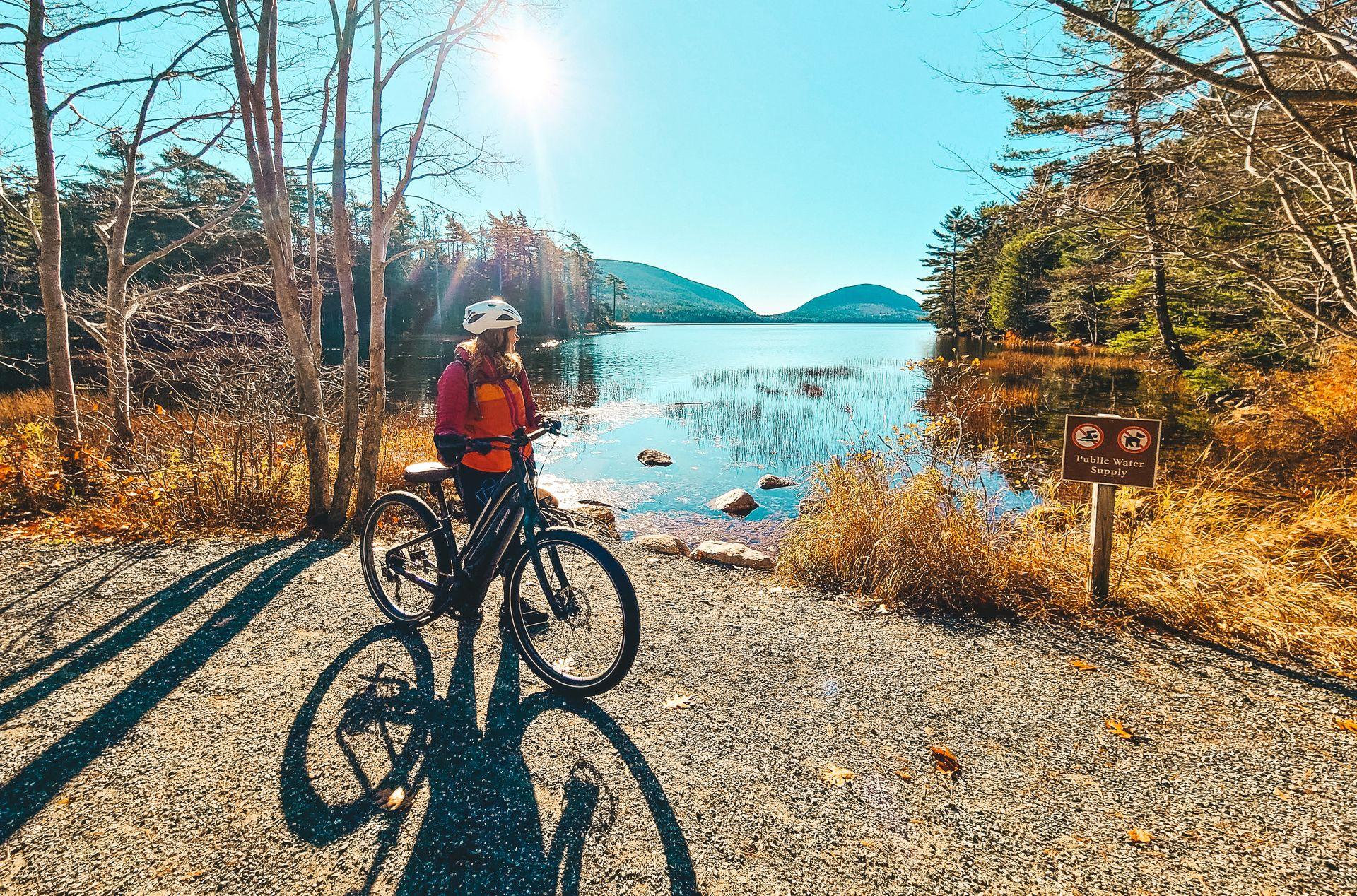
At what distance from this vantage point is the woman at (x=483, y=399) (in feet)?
10.8

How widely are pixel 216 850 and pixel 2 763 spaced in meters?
1.25

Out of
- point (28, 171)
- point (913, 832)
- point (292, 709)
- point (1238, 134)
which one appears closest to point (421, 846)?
point (292, 709)

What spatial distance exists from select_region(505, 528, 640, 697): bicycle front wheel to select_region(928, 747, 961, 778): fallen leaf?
1.48 metres

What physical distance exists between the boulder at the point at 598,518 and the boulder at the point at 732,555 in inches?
67.0

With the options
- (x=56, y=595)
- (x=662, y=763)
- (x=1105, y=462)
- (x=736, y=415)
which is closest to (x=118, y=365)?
(x=56, y=595)

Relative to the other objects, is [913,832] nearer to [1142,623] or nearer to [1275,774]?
[1275,774]

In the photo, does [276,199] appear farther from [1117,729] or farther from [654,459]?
[654,459]

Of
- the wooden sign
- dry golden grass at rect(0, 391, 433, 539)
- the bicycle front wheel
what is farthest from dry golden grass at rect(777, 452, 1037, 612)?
dry golden grass at rect(0, 391, 433, 539)

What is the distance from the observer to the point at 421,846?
2.07 metres

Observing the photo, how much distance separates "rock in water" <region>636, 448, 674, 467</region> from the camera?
1349cm

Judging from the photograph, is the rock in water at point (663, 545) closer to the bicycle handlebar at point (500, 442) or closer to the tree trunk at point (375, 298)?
the tree trunk at point (375, 298)

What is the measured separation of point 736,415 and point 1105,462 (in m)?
15.1

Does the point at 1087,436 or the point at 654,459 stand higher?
the point at 1087,436

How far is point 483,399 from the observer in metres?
3.43
